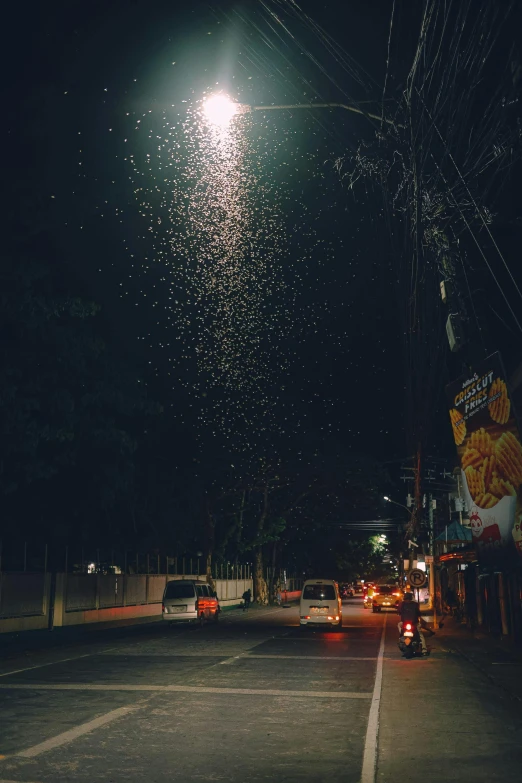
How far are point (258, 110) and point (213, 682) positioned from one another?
9.68 metres

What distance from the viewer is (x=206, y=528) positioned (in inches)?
2188

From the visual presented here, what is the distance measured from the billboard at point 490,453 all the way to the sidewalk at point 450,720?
3.08m

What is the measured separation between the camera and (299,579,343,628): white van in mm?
34812

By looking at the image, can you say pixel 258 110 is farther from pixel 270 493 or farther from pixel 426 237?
pixel 270 493

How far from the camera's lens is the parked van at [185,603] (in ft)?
119

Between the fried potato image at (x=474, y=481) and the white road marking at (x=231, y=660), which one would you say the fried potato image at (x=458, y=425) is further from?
the white road marking at (x=231, y=660)

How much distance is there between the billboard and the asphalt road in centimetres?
329

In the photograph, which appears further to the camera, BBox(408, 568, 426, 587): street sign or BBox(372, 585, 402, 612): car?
BBox(372, 585, 402, 612): car


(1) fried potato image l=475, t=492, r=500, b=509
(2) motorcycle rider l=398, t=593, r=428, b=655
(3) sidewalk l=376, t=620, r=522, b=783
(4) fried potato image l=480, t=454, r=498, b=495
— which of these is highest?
(4) fried potato image l=480, t=454, r=498, b=495

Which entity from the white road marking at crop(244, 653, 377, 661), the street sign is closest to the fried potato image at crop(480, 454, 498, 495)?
the white road marking at crop(244, 653, 377, 661)

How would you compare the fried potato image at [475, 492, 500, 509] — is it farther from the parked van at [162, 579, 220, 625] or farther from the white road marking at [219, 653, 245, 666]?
the parked van at [162, 579, 220, 625]

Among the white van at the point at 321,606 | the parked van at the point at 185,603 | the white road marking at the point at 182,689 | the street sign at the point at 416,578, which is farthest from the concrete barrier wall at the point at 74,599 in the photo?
the white road marking at the point at 182,689

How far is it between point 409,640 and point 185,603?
17419 mm

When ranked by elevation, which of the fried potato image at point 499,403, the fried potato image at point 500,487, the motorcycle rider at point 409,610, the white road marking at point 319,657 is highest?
the fried potato image at point 499,403
